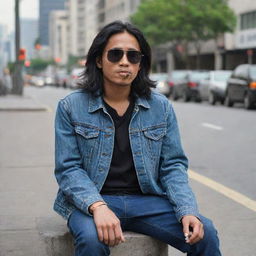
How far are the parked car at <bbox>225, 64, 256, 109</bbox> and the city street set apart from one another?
7.31m

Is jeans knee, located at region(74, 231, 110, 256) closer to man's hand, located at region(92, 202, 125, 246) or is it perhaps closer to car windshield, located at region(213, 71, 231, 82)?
man's hand, located at region(92, 202, 125, 246)

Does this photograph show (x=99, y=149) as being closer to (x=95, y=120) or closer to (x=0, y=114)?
(x=95, y=120)

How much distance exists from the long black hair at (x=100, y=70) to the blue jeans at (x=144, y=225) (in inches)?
22.2

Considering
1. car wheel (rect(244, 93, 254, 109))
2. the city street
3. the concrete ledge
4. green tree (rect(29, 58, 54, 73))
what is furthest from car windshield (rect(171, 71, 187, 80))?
green tree (rect(29, 58, 54, 73))

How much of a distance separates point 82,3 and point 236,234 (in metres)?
159

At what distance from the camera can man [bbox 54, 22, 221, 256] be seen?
131 inches

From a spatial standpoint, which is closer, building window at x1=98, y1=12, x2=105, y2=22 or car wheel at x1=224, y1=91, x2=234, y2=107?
car wheel at x1=224, y1=91, x2=234, y2=107

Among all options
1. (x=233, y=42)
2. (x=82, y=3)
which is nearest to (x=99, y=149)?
(x=233, y=42)

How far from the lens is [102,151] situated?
136 inches

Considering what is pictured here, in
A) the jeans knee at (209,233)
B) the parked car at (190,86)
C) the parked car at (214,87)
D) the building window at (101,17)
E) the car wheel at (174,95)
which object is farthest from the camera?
the building window at (101,17)

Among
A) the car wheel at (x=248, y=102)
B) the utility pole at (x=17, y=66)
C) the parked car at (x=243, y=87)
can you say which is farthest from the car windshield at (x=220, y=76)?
the utility pole at (x=17, y=66)

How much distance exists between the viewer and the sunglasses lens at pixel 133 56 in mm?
3543

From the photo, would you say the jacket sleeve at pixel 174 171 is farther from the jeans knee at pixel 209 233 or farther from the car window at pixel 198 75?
the car window at pixel 198 75

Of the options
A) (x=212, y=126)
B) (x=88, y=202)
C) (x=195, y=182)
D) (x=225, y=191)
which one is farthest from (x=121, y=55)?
(x=212, y=126)
